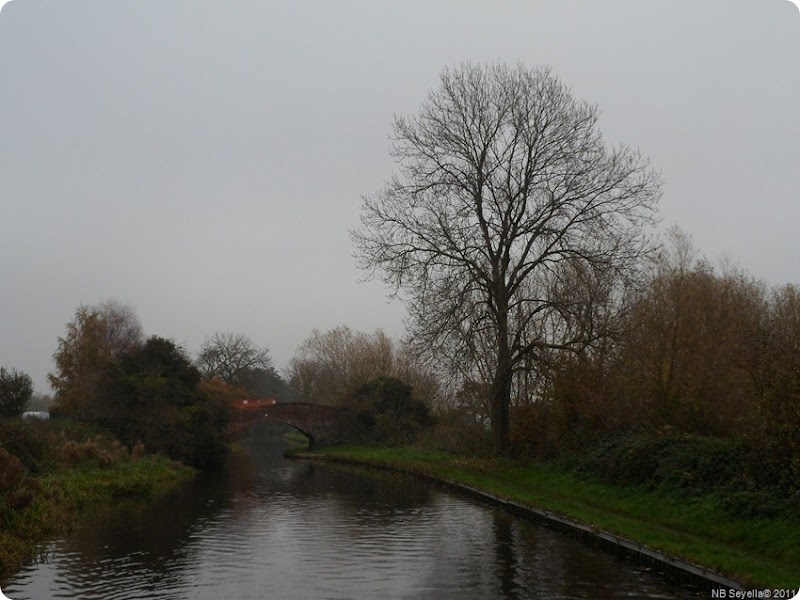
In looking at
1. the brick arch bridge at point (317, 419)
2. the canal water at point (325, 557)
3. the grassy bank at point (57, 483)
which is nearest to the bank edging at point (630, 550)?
the canal water at point (325, 557)

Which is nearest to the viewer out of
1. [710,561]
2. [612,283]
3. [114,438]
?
[710,561]

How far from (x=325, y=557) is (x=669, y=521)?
699cm

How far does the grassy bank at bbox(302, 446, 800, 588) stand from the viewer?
11367 mm

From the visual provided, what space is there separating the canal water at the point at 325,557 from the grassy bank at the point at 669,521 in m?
0.87

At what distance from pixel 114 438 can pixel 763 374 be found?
28712 millimetres

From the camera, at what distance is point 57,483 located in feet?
70.2

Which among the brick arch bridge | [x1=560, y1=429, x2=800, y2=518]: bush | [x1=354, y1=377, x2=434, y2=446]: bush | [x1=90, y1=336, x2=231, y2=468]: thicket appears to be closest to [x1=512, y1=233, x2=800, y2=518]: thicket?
[x1=560, y1=429, x2=800, y2=518]: bush

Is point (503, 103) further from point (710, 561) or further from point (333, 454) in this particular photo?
point (333, 454)

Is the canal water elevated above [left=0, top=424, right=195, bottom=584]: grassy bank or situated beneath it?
situated beneath

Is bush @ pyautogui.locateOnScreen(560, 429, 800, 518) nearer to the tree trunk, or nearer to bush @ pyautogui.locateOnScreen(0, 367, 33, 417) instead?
the tree trunk

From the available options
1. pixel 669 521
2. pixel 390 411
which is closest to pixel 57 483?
pixel 669 521

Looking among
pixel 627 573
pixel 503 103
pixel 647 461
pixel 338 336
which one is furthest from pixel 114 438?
pixel 338 336

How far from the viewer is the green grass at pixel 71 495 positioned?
1432 centimetres

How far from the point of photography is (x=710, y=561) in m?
11.5
